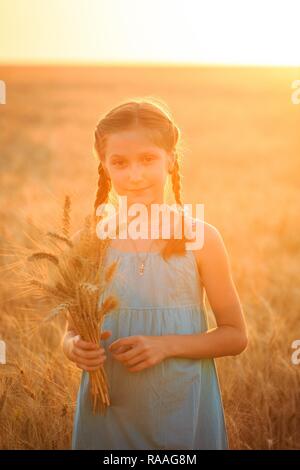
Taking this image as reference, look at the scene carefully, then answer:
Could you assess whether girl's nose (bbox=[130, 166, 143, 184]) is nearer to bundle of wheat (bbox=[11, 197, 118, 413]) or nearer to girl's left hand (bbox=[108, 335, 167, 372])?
bundle of wheat (bbox=[11, 197, 118, 413])

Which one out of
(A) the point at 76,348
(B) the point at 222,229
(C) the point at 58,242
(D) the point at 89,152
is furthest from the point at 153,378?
(D) the point at 89,152

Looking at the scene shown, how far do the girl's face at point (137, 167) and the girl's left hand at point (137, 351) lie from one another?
508 millimetres

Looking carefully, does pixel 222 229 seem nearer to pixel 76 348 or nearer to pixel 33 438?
pixel 33 438

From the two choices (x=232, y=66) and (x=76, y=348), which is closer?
(x=76, y=348)

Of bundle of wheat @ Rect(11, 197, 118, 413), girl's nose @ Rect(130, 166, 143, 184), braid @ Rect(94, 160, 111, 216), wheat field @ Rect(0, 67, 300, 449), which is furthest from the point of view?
wheat field @ Rect(0, 67, 300, 449)

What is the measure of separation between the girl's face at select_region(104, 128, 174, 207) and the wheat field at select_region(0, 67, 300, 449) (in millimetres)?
193

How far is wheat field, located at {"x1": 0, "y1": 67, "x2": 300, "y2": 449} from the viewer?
3236 mm

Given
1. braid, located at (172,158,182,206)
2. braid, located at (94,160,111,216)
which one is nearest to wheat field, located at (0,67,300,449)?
braid, located at (94,160,111,216)

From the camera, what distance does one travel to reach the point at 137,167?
247cm

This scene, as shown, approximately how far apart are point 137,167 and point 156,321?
1.80 feet

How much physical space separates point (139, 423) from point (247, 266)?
135 inches

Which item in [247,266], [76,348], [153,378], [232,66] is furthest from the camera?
[232,66]

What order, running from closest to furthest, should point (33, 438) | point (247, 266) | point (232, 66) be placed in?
point (33, 438)
point (247, 266)
point (232, 66)
